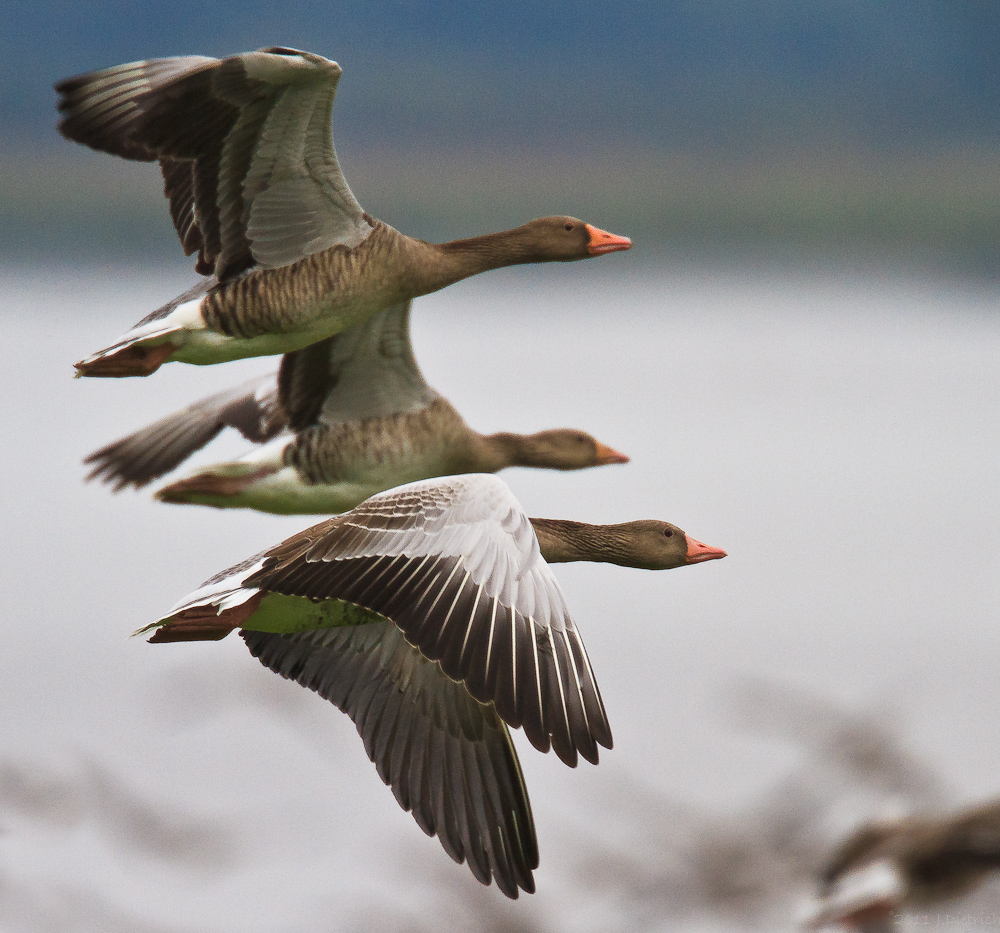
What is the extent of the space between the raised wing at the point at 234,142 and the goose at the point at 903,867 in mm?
3073

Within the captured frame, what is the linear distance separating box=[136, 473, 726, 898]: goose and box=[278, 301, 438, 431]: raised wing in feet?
8.95

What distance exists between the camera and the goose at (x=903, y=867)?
2801 mm

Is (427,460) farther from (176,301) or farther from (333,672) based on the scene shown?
(333,672)

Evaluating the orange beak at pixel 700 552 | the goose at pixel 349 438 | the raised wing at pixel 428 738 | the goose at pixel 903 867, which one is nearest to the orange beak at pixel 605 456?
the goose at pixel 349 438

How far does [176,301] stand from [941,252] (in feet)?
83.8

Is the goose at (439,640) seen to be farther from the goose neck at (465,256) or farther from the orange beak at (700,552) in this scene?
the goose neck at (465,256)

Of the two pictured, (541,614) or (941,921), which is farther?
(541,614)

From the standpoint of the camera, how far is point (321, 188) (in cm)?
504

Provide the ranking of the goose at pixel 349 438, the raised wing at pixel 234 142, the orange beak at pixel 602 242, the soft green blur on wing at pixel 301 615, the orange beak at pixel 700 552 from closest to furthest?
1. the soft green blur on wing at pixel 301 615
2. the raised wing at pixel 234 142
3. the orange beak at pixel 700 552
4. the orange beak at pixel 602 242
5. the goose at pixel 349 438

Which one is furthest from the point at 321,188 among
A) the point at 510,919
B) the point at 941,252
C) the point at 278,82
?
the point at 941,252

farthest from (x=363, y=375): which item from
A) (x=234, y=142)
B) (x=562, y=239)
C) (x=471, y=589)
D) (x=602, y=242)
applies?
(x=471, y=589)

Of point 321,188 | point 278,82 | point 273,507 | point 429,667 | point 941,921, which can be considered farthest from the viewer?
point 273,507

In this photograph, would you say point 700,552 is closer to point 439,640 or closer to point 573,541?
→ point 573,541

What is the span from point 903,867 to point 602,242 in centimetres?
336
